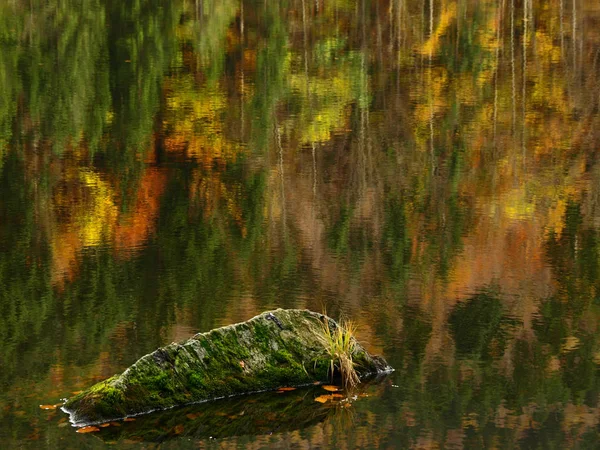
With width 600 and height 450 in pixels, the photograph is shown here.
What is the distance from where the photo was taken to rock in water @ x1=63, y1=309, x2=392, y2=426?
8.77 metres

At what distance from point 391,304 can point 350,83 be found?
1903 centimetres

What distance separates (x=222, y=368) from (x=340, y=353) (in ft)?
3.25

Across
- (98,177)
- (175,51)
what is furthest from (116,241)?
(175,51)

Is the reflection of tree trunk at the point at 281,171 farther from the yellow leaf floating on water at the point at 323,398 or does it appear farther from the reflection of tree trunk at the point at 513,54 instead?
the yellow leaf floating on water at the point at 323,398

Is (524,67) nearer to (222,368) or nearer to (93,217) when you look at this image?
(93,217)

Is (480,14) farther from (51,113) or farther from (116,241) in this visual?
(116,241)

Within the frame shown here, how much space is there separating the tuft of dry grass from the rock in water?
0.07 m

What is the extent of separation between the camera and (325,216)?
1645 centimetres

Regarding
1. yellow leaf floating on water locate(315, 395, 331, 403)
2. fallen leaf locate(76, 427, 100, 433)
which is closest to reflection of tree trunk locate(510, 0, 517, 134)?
yellow leaf floating on water locate(315, 395, 331, 403)

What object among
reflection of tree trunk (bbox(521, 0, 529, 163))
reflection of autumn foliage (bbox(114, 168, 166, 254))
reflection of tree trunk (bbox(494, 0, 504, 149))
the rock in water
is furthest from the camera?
reflection of tree trunk (bbox(494, 0, 504, 149))

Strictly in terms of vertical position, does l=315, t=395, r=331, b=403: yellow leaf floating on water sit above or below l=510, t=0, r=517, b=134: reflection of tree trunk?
below

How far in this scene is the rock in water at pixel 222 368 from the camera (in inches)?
345

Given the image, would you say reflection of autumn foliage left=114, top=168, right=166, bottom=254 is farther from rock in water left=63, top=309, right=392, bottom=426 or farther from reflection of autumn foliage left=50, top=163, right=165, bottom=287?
rock in water left=63, top=309, right=392, bottom=426

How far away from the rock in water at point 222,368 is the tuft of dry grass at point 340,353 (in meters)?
0.07
